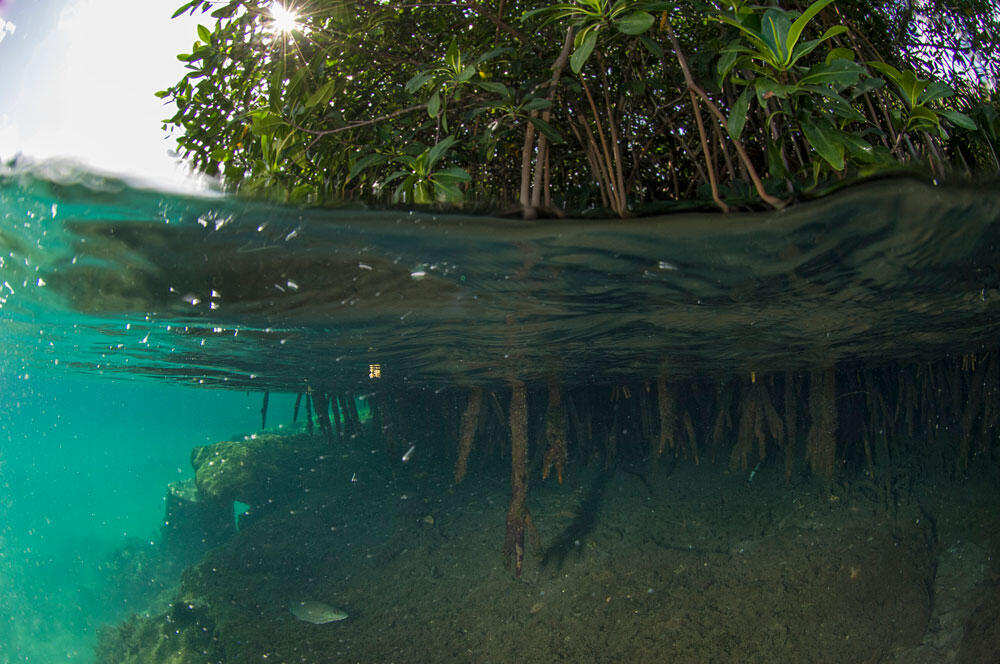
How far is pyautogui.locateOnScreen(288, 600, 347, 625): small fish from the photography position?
339 inches

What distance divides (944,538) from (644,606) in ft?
15.4

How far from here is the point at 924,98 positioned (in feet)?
11.4

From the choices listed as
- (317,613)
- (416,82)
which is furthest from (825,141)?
(317,613)

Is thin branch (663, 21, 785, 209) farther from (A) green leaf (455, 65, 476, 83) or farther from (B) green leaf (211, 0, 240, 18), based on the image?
(B) green leaf (211, 0, 240, 18)

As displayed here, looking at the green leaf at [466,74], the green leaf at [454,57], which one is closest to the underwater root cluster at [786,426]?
the green leaf at [454,57]

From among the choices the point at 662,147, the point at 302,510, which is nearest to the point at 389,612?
the point at 302,510

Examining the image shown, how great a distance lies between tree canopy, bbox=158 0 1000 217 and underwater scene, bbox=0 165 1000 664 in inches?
16.2

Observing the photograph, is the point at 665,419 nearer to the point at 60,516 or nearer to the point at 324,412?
the point at 324,412

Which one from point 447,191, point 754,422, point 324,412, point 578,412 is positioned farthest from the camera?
point 324,412

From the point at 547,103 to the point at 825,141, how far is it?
168 cm

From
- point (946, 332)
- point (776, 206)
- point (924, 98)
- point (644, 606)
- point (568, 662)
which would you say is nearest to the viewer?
point (924, 98)

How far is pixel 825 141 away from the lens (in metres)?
3.24

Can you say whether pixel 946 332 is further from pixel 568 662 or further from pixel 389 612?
pixel 389 612

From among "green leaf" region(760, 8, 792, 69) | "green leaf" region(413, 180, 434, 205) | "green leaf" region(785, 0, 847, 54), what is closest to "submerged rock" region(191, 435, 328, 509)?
"green leaf" region(413, 180, 434, 205)
